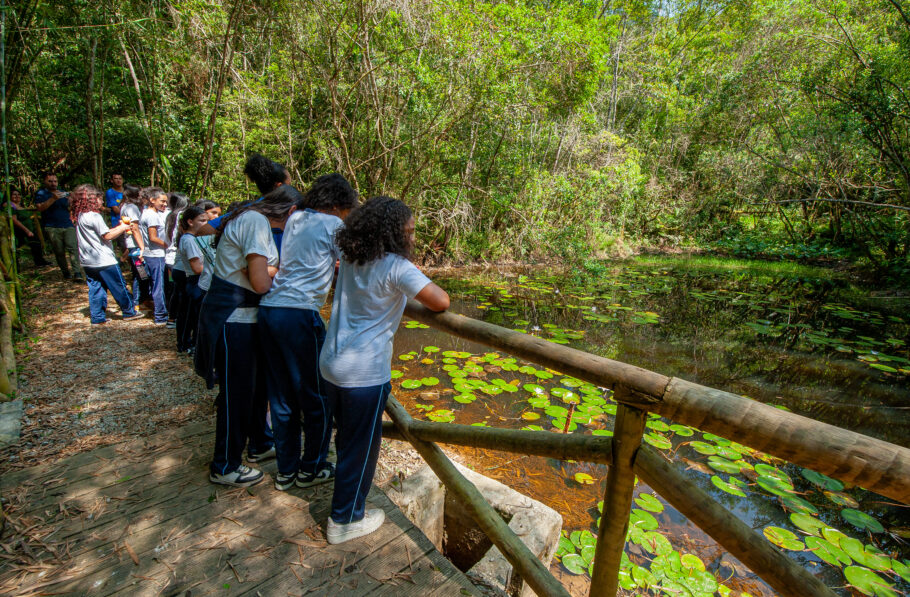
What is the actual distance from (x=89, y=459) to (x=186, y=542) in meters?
1.02

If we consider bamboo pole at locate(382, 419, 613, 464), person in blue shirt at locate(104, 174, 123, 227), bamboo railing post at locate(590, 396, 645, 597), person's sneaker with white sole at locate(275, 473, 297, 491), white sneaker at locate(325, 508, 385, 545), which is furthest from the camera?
person in blue shirt at locate(104, 174, 123, 227)

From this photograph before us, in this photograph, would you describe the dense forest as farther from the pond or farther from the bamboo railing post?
the bamboo railing post

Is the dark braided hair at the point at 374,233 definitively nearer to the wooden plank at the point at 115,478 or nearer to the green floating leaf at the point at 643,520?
the wooden plank at the point at 115,478

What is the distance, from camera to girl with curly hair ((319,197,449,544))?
149cm

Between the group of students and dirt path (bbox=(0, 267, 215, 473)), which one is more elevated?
the group of students

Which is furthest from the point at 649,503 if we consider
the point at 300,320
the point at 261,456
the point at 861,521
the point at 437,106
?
the point at 437,106

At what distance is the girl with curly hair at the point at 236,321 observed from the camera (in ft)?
5.98

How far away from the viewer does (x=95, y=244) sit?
437cm

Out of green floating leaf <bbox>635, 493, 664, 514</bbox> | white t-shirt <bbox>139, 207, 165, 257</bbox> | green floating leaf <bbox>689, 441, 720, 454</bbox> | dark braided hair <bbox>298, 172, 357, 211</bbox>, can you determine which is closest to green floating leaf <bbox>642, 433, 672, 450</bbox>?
green floating leaf <bbox>689, 441, 720, 454</bbox>

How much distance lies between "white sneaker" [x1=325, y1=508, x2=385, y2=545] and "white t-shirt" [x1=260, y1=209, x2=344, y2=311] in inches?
36.1

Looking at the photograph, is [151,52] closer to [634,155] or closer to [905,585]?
[905,585]

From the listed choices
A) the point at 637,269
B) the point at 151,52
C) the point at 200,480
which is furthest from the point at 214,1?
the point at 637,269

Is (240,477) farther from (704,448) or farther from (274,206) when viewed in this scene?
(704,448)

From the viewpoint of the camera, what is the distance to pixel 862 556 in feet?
8.39
